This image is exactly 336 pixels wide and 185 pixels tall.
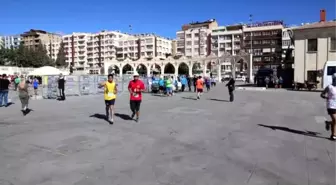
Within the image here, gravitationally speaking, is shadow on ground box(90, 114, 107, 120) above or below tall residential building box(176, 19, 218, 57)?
below

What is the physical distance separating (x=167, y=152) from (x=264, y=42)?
104490mm

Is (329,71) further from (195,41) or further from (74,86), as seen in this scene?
(195,41)

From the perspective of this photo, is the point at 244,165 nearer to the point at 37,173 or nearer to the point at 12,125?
the point at 37,173

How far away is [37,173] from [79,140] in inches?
103

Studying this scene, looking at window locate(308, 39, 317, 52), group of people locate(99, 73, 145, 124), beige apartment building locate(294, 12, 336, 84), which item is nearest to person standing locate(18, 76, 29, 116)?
group of people locate(99, 73, 145, 124)

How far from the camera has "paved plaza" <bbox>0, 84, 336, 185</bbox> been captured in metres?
5.07

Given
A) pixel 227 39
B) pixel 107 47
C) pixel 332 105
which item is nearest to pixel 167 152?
pixel 332 105

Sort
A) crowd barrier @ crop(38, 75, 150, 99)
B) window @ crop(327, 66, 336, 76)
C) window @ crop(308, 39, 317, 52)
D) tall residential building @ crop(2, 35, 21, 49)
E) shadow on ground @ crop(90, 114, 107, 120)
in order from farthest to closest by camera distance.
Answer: tall residential building @ crop(2, 35, 21, 49) < window @ crop(308, 39, 317, 52) < window @ crop(327, 66, 336, 76) < crowd barrier @ crop(38, 75, 150, 99) < shadow on ground @ crop(90, 114, 107, 120)

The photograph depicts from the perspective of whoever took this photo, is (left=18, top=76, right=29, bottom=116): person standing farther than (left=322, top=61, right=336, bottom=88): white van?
No

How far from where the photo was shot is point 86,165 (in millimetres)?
5723

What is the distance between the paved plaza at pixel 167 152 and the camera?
5.07 m

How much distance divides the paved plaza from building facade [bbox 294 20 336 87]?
2559 centimetres

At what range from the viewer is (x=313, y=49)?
34.3 metres

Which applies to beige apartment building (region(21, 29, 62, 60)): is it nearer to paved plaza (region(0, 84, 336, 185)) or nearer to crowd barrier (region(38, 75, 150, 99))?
crowd barrier (region(38, 75, 150, 99))
